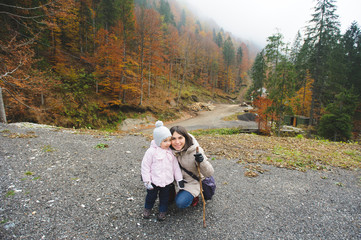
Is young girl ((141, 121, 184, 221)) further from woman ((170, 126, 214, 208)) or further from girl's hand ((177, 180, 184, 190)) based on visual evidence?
woman ((170, 126, 214, 208))

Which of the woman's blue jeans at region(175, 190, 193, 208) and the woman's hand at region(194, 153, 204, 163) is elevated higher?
the woman's hand at region(194, 153, 204, 163)

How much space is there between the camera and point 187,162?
297cm

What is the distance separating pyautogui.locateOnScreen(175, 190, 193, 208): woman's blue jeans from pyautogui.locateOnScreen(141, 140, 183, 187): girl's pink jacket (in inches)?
13.6

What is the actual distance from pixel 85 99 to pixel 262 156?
684 inches

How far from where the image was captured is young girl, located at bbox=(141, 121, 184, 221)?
2.76 m

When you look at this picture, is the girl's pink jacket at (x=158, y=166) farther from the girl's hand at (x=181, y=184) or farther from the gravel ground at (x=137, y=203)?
the gravel ground at (x=137, y=203)

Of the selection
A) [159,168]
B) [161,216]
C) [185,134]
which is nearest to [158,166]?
[159,168]

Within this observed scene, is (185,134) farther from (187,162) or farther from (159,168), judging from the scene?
(159,168)

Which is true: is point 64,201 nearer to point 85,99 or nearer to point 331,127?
point 85,99

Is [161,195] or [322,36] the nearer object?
[161,195]

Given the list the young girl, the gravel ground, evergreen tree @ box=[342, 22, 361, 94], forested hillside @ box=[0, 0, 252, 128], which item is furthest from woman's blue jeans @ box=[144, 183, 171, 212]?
evergreen tree @ box=[342, 22, 361, 94]

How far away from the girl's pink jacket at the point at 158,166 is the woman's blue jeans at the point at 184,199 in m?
0.35

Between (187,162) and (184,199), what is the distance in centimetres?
64

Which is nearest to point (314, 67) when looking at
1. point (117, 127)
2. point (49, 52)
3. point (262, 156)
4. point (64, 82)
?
point (262, 156)
